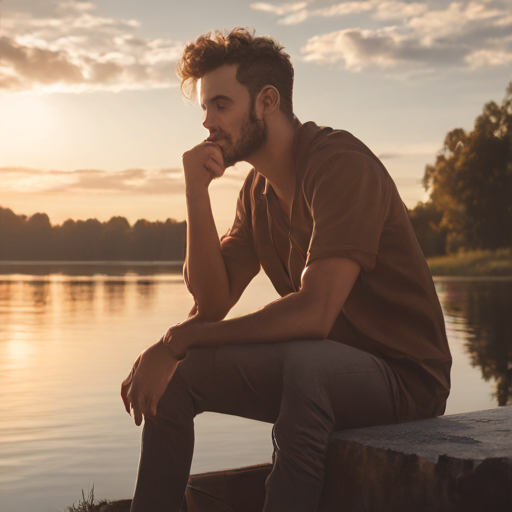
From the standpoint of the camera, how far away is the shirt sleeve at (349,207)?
6.04 feet

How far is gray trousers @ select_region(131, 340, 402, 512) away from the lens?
1.67 metres

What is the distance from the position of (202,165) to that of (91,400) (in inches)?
123

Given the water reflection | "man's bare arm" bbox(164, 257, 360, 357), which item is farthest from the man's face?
the water reflection

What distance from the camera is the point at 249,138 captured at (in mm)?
2275

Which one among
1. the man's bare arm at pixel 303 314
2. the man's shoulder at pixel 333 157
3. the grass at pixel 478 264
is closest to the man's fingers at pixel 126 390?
the man's bare arm at pixel 303 314

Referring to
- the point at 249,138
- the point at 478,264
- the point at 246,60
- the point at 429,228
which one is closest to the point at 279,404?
the point at 249,138

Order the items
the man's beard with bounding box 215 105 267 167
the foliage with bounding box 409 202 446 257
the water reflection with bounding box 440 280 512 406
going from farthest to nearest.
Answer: the foliage with bounding box 409 202 446 257
the water reflection with bounding box 440 280 512 406
the man's beard with bounding box 215 105 267 167

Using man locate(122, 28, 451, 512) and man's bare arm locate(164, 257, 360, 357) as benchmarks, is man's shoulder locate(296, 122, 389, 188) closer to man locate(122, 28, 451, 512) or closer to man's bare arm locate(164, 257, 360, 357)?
man locate(122, 28, 451, 512)

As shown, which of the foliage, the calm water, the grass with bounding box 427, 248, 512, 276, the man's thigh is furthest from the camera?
the foliage

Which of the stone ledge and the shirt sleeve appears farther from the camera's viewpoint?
the shirt sleeve

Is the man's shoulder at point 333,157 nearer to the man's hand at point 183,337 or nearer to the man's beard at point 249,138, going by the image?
the man's beard at point 249,138

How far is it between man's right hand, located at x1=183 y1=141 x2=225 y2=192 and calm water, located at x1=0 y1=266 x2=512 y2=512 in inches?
59.4

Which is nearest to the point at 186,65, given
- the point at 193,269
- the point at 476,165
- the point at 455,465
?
the point at 193,269

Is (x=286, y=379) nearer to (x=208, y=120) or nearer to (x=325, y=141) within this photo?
(x=325, y=141)
